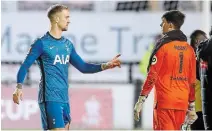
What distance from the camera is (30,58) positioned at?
7832 mm

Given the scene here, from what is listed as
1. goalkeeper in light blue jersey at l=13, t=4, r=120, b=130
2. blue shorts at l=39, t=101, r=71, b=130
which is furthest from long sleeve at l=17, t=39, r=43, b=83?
blue shorts at l=39, t=101, r=71, b=130

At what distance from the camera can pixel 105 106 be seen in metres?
16.1

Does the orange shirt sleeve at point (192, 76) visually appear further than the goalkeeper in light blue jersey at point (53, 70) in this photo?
Yes

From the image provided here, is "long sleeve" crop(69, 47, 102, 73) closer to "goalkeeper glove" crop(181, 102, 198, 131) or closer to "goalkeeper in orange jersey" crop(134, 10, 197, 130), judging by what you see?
"goalkeeper in orange jersey" crop(134, 10, 197, 130)

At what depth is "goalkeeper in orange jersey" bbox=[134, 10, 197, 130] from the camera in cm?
779

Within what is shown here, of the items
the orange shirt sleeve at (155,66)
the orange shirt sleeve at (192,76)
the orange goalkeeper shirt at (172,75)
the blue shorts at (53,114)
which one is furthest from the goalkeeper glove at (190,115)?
the blue shorts at (53,114)

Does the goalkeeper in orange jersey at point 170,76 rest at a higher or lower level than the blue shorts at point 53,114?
higher

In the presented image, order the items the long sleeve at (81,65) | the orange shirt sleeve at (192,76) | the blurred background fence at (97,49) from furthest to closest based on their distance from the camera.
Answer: the blurred background fence at (97,49) → the long sleeve at (81,65) → the orange shirt sleeve at (192,76)

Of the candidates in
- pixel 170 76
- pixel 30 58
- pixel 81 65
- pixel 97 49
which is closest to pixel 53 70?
pixel 30 58

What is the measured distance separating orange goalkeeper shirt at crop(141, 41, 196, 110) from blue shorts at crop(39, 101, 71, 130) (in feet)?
2.58

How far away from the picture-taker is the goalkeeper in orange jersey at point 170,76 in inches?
307

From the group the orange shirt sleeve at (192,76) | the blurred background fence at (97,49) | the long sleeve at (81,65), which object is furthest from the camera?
the blurred background fence at (97,49)

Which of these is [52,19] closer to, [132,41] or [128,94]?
[128,94]

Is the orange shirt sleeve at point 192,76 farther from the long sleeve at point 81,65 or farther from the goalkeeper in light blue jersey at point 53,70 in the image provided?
the long sleeve at point 81,65
